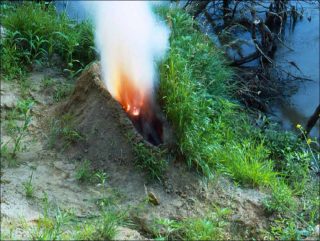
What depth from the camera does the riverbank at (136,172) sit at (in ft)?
12.2

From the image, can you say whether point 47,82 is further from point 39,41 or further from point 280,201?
point 280,201

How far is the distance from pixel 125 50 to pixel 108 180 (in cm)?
120

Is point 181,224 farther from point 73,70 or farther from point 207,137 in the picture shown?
point 73,70

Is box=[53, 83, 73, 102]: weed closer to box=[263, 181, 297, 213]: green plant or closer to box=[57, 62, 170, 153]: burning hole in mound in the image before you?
box=[57, 62, 170, 153]: burning hole in mound

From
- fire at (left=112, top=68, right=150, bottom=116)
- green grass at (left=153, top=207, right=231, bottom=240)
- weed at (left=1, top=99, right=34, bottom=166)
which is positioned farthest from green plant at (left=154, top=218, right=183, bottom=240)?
weed at (left=1, top=99, right=34, bottom=166)

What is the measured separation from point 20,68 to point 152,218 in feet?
7.15

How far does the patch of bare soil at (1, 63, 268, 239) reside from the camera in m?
3.80

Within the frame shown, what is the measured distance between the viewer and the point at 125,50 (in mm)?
4586

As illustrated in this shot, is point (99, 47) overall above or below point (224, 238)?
above

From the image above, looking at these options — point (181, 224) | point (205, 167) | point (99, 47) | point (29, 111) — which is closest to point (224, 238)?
point (181, 224)

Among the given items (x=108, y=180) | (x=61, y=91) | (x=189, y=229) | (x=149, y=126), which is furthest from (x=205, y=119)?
(x=61, y=91)

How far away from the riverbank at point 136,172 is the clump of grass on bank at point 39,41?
12 mm

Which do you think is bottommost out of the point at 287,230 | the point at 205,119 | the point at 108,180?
the point at 287,230

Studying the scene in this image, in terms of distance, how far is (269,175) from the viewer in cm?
464
